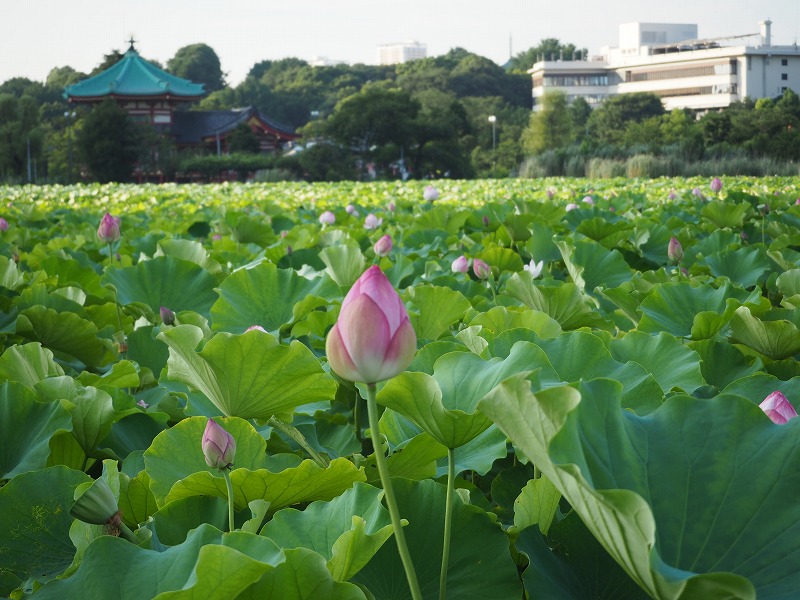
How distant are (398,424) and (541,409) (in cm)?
34

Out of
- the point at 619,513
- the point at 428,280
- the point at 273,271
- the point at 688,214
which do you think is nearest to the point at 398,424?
the point at 619,513

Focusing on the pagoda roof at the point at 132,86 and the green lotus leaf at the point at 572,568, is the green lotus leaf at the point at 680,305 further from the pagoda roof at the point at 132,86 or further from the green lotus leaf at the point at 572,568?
the pagoda roof at the point at 132,86

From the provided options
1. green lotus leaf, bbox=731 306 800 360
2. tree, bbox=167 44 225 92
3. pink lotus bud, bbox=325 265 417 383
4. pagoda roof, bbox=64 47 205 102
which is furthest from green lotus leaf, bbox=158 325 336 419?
tree, bbox=167 44 225 92

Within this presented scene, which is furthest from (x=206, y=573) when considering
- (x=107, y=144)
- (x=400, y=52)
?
(x=400, y=52)

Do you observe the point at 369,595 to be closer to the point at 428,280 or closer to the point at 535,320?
the point at 535,320

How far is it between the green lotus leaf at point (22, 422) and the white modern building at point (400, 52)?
418 ft

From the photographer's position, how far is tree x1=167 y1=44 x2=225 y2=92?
57.7 metres

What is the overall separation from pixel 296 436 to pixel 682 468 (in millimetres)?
361

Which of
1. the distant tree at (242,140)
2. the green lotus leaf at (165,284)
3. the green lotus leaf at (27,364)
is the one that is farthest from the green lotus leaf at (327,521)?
the distant tree at (242,140)

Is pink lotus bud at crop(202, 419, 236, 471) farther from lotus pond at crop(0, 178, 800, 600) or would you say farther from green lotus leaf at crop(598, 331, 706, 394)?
green lotus leaf at crop(598, 331, 706, 394)

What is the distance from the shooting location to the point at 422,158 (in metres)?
25.4

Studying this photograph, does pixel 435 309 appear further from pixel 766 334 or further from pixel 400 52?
pixel 400 52

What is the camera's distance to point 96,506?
20.0 inches

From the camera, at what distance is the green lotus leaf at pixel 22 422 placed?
2.38ft
